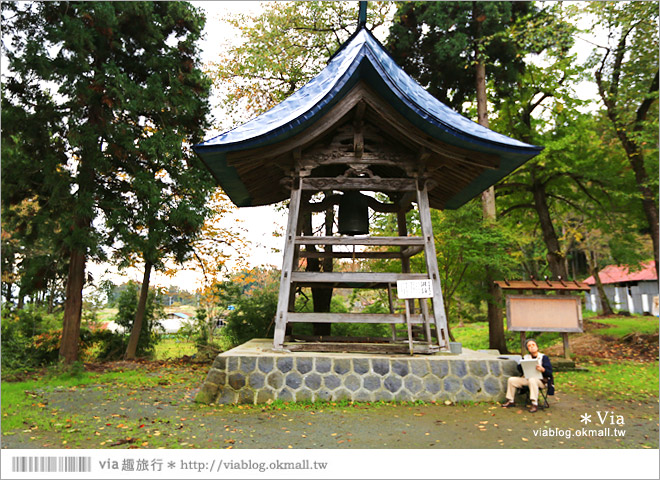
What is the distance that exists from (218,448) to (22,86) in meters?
9.98

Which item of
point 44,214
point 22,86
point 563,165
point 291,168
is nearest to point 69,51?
point 22,86

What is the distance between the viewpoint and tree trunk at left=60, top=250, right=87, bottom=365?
11055mm

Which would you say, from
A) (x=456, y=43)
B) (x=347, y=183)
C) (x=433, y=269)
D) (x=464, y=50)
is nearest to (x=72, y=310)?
(x=347, y=183)

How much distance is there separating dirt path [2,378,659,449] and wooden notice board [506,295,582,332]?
343 centimetres

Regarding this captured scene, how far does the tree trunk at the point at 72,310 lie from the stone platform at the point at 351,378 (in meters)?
6.16

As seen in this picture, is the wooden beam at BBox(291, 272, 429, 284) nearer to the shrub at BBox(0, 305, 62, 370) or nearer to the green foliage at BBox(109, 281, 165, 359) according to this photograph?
the shrub at BBox(0, 305, 62, 370)

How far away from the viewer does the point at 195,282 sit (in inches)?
548

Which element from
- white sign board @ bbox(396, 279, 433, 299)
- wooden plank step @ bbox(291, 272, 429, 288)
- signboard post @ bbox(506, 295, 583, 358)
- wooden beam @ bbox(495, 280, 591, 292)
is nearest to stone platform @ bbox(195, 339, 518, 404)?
white sign board @ bbox(396, 279, 433, 299)

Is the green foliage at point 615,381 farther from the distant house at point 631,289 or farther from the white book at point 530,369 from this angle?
the distant house at point 631,289

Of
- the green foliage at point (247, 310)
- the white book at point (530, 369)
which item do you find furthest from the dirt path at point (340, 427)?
the green foliage at point (247, 310)

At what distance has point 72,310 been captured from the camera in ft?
A: 36.3

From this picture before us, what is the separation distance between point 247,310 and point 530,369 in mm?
7805

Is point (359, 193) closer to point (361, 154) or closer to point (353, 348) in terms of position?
point (361, 154)

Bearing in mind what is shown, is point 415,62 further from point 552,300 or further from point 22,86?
point 22,86
